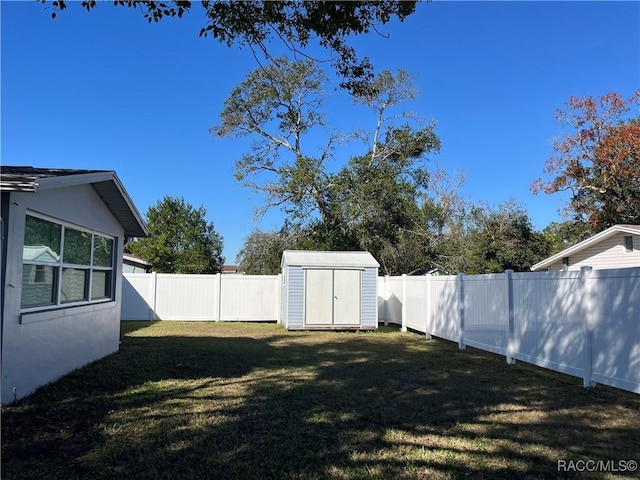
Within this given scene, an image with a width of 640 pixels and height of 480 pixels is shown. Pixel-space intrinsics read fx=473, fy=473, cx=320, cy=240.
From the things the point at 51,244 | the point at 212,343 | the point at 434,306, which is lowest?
the point at 212,343

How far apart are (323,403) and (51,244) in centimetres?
446

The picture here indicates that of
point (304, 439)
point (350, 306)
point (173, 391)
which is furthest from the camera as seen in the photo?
point (350, 306)

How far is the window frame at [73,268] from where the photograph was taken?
250 inches

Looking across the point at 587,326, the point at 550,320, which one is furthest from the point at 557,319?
the point at 587,326

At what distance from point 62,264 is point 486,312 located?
25.8ft

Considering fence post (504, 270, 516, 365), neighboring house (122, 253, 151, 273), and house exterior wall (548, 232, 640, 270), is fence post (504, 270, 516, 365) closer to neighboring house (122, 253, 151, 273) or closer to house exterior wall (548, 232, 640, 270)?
house exterior wall (548, 232, 640, 270)

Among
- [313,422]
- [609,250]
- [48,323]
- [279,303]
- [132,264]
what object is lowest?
[313,422]

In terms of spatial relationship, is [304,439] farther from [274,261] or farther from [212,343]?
[274,261]

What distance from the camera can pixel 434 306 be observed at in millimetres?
12906

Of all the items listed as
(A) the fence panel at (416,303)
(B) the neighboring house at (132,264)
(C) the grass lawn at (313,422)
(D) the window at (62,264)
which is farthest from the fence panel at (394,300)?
(B) the neighboring house at (132,264)

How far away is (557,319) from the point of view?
7488 mm

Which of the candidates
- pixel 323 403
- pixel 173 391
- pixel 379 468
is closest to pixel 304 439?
pixel 379 468

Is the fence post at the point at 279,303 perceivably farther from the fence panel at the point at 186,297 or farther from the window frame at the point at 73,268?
the window frame at the point at 73,268

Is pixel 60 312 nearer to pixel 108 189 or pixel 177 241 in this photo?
pixel 108 189
